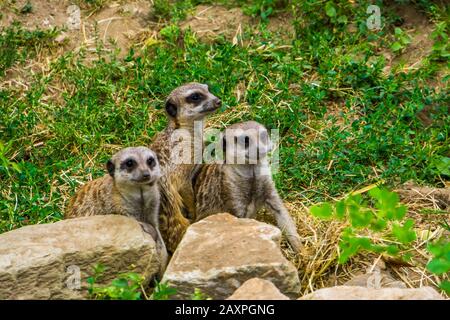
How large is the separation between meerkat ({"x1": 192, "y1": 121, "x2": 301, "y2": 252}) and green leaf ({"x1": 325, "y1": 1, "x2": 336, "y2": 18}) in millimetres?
2617

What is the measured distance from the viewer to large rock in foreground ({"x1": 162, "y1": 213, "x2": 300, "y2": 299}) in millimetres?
5090

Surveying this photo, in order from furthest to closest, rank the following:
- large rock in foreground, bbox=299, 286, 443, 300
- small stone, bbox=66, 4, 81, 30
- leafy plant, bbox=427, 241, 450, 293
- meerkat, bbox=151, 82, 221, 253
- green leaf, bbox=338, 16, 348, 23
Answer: small stone, bbox=66, 4, 81, 30, green leaf, bbox=338, 16, 348, 23, meerkat, bbox=151, 82, 221, 253, leafy plant, bbox=427, 241, 450, 293, large rock in foreground, bbox=299, 286, 443, 300

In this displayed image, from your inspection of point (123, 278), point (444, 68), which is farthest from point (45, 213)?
point (444, 68)

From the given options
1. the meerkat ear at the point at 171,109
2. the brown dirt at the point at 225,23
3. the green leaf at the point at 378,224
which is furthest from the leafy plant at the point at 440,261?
the brown dirt at the point at 225,23

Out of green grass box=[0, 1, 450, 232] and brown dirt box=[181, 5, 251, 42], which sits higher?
brown dirt box=[181, 5, 251, 42]

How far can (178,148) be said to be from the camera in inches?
263

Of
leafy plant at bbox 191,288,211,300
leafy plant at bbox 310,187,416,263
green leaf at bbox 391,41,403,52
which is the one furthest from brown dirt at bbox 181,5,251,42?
leafy plant at bbox 191,288,211,300

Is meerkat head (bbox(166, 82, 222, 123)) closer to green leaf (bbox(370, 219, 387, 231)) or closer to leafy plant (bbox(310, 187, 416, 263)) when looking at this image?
leafy plant (bbox(310, 187, 416, 263))

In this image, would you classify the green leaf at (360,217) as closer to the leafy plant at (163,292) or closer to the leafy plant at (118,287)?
the leafy plant at (163,292)

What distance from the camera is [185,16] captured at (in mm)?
8875

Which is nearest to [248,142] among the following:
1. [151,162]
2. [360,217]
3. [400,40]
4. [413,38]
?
[151,162]

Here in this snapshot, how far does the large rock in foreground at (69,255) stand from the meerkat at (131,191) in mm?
325

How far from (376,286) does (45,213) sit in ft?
8.28

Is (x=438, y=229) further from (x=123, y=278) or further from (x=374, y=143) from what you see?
(x=123, y=278)
